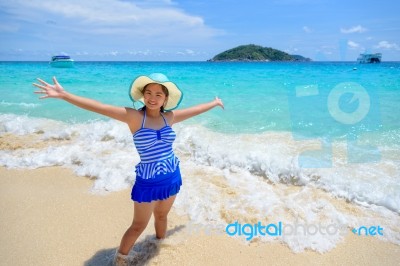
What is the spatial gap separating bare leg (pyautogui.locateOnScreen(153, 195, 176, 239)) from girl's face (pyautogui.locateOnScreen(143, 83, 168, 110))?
2.52ft

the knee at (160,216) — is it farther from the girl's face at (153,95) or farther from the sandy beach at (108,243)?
the girl's face at (153,95)

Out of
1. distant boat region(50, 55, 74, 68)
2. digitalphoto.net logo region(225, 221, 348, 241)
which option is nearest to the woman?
digitalphoto.net logo region(225, 221, 348, 241)

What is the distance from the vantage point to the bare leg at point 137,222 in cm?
237

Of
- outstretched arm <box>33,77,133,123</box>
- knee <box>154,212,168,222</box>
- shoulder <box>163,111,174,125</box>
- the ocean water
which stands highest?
outstretched arm <box>33,77,133,123</box>

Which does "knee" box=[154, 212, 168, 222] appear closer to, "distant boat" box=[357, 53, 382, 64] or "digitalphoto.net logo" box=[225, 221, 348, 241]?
"digitalphoto.net logo" box=[225, 221, 348, 241]

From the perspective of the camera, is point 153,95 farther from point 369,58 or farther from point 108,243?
point 369,58

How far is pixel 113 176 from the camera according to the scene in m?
4.12

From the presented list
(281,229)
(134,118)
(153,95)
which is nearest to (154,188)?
(134,118)

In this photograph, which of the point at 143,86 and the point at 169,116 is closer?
the point at 143,86

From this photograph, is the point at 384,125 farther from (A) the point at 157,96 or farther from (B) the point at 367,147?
(A) the point at 157,96

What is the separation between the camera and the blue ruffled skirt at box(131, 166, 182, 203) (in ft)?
7.62

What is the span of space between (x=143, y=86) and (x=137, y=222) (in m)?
1.04

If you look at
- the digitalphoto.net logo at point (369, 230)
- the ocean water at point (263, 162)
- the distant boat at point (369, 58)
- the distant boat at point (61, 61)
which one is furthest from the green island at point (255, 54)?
the digitalphoto.net logo at point (369, 230)

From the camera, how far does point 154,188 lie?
92.6 inches
